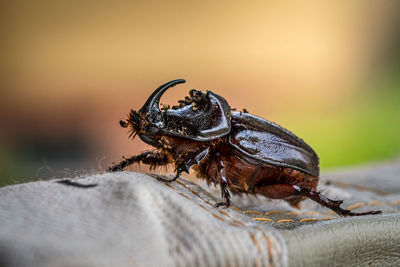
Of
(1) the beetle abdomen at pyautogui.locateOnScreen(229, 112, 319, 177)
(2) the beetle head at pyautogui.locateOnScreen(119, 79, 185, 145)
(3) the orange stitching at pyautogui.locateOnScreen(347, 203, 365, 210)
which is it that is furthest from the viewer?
(3) the orange stitching at pyautogui.locateOnScreen(347, 203, 365, 210)

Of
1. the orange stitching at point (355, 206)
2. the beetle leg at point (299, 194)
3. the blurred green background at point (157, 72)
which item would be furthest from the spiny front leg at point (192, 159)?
the blurred green background at point (157, 72)

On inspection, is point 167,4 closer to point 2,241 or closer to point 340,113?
point 340,113

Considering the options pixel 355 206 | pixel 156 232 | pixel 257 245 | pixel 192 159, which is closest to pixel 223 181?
pixel 192 159

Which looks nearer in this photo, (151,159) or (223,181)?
(223,181)

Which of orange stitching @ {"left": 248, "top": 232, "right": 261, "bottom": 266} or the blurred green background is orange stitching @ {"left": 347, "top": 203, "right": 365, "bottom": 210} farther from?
the blurred green background

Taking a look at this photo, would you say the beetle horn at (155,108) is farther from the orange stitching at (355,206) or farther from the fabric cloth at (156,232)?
the orange stitching at (355,206)

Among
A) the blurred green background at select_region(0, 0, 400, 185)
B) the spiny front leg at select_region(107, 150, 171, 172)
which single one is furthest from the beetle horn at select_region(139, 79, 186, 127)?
the blurred green background at select_region(0, 0, 400, 185)

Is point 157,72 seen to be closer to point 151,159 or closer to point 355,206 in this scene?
point 355,206
